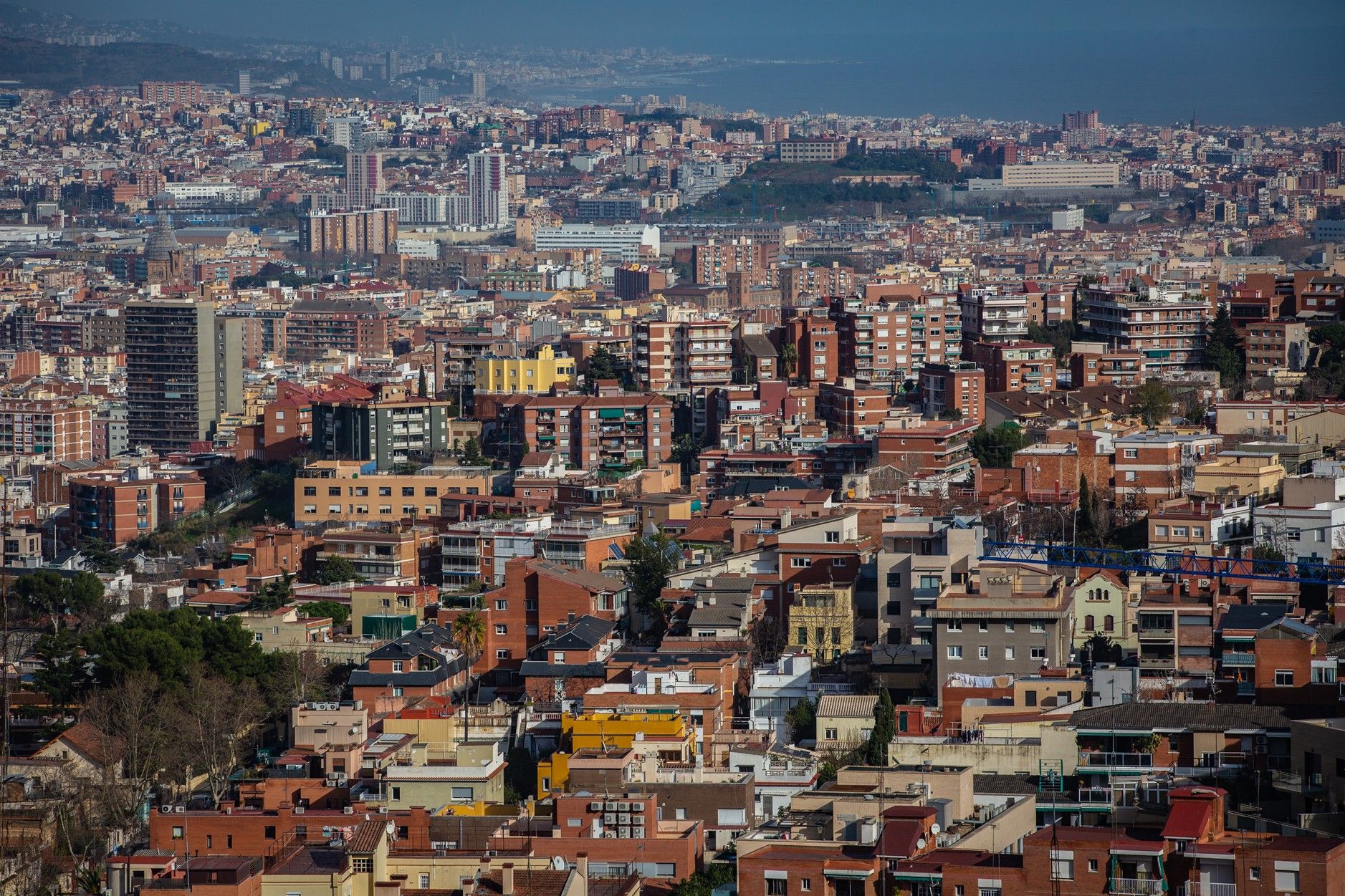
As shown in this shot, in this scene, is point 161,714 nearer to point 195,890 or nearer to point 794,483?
point 195,890

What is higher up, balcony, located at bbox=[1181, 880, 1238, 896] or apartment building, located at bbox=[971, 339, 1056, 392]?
apartment building, located at bbox=[971, 339, 1056, 392]

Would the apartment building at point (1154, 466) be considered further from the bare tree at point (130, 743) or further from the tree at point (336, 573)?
the bare tree at point (130, 743)

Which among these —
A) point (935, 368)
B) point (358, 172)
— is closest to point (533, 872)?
point (935, 368)

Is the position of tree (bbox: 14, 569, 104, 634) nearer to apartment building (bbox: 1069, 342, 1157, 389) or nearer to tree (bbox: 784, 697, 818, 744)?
tree (bbox: 784, 697, 818, 744)

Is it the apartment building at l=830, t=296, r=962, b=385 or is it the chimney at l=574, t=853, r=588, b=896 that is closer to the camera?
the chimney at l=574, t=853, r=588, b=896

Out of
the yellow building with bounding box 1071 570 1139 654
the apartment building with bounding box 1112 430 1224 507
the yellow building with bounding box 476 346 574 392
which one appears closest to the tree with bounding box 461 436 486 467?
the yellow building with bounding box 476 346 574 392

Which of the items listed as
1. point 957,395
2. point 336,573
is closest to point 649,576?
point 336,573

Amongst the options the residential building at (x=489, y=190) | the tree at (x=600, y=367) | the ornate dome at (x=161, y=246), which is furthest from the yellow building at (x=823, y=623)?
the residential building at (x=489, y=190)

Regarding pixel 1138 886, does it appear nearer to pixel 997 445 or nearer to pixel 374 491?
pixel 997 445
